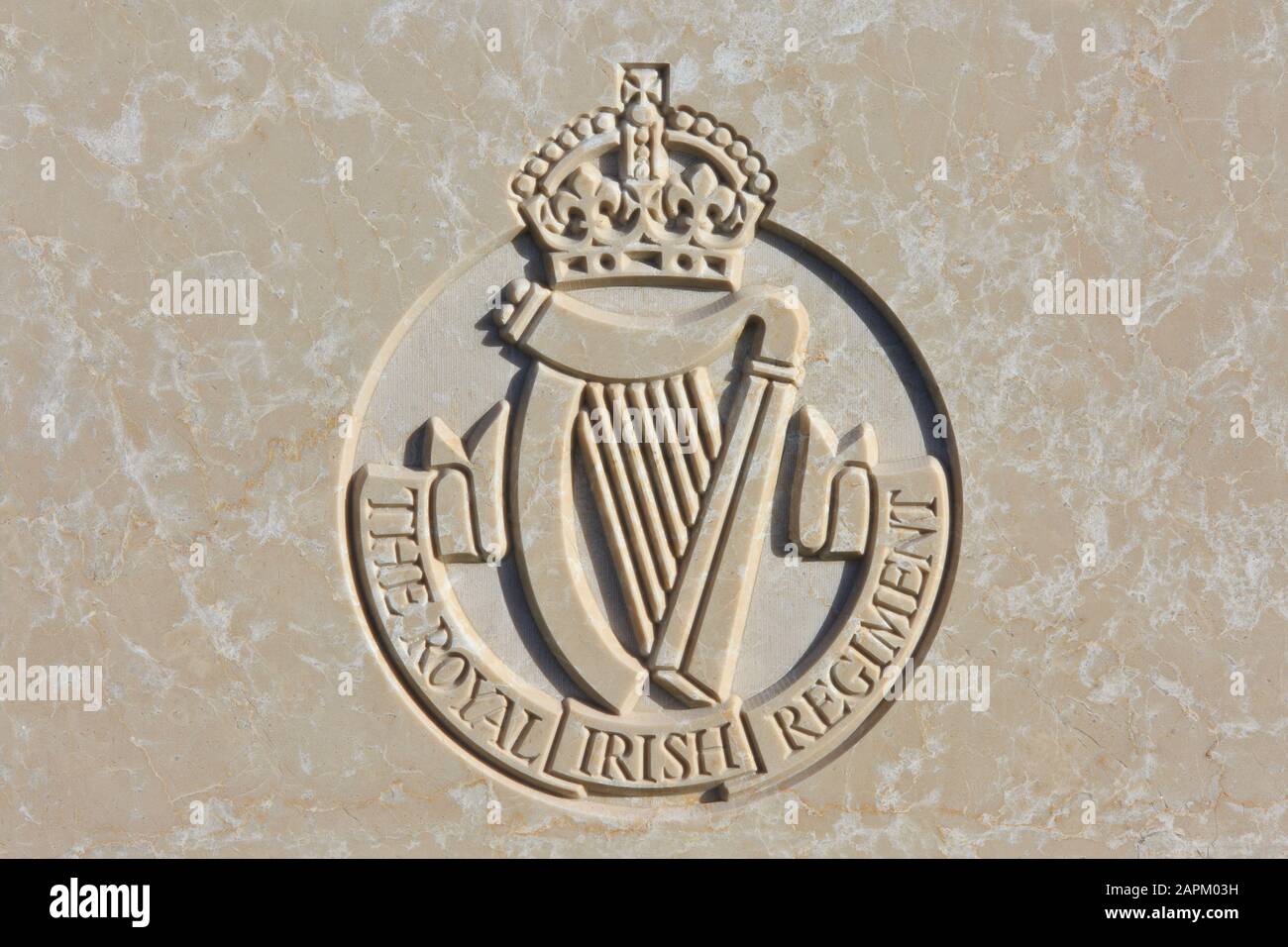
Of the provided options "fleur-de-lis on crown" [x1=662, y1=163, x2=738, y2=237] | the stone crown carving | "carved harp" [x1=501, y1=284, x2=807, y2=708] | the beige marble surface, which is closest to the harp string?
"carved harp" [x1=501, y1=284, x2=807, y2=708]

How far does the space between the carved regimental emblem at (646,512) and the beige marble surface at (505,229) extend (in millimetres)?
121

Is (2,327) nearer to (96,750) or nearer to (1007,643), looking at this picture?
(96,750)

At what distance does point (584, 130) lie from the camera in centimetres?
496

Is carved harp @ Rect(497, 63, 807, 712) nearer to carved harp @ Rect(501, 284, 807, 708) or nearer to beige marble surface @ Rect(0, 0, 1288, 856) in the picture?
carved harp @ Rect(501, 284, 807, 708)

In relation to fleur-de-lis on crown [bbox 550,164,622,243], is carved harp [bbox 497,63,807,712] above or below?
below

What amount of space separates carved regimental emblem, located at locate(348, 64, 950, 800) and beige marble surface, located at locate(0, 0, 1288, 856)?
0.12 meters

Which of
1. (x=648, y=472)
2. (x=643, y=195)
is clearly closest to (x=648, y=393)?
(x=648, y=472)

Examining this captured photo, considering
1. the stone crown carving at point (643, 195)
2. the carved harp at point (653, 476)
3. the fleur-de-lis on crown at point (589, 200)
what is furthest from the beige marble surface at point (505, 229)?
the carved harp at point (653, 476)

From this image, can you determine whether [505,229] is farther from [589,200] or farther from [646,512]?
[646,512]

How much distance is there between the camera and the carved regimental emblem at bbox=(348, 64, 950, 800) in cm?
488

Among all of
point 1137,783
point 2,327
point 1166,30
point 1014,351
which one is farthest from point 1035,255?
point 2,327

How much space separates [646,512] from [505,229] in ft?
3.23

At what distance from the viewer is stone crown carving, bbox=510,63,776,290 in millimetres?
4941

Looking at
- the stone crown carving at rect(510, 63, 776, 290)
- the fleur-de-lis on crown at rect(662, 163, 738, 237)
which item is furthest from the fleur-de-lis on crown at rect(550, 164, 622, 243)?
the fleur-de-lis on crown at rect(662, 163, 738, 237)
